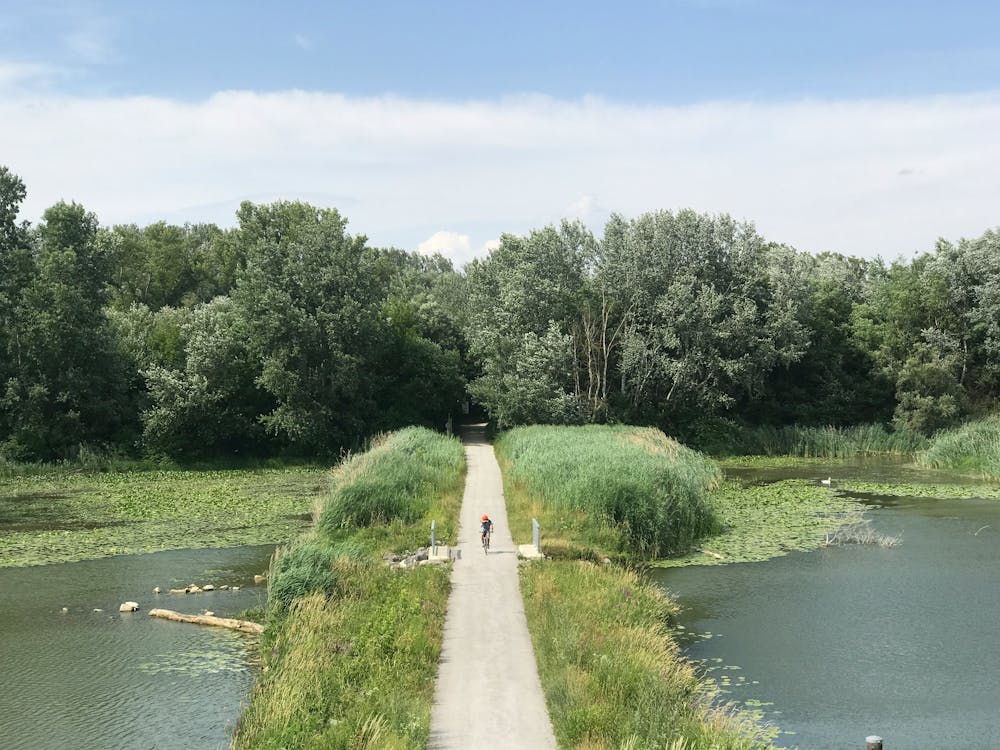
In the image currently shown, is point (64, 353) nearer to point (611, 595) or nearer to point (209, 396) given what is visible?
point (209, 396)

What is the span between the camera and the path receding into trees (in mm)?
12891

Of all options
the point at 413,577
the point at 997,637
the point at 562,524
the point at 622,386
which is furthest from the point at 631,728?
the point at 622,386

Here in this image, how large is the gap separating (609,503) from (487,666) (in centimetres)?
1272

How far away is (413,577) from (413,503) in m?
8.49

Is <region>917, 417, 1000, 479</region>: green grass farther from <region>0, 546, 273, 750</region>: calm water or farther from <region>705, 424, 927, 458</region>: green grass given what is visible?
<region>0, 546, 273, 750</region>: calm water

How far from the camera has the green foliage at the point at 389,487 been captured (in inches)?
1109

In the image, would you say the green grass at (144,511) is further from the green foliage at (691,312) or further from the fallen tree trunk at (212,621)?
the green foliage at (691,312)

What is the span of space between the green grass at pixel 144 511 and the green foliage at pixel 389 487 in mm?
3472

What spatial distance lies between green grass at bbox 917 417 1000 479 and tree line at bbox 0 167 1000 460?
619cm

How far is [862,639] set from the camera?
65.2 ft

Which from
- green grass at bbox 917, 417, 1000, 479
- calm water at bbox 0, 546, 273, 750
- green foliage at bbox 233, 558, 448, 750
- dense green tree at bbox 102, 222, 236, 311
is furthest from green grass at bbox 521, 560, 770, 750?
dense green tree at bbox 102, 222, 236, 311

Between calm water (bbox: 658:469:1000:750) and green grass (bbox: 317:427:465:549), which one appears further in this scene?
green grass (bbox: 317:427:465:549)

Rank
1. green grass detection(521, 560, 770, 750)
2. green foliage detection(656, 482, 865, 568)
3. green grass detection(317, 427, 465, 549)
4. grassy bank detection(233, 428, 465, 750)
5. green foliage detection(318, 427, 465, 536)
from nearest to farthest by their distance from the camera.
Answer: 1. green grass detection(521, 560, 770, 750)
2. grassy bank detection(233, 428, 465, 750)
3. green grass detection(317, 427, 465, 549)
4. green foliage detection(318, 427, 465, 536)
5. green foliage detection(656, 482, 865, 568)

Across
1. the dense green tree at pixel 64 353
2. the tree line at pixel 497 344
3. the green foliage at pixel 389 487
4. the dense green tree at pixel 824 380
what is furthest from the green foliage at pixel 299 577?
the dense green tree at pixel 824 380
